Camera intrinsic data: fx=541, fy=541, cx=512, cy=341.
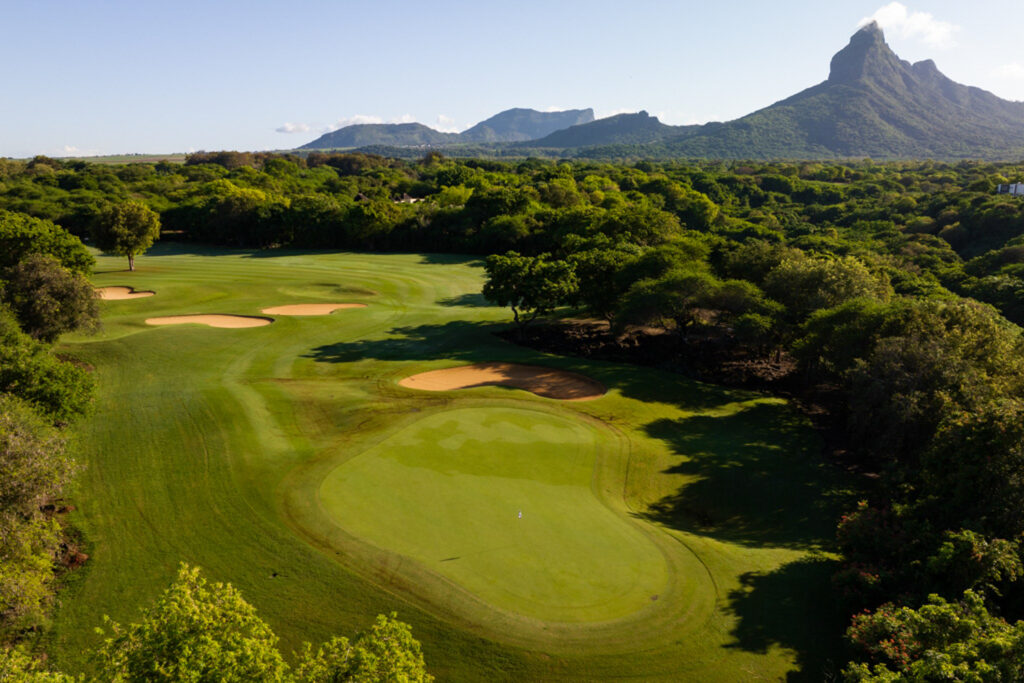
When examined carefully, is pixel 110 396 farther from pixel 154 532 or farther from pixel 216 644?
pixel 216 644

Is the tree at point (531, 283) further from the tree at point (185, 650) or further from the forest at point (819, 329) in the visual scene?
the tree at point (185, 650)

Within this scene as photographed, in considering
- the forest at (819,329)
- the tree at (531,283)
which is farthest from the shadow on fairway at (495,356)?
the tree at (531,283)

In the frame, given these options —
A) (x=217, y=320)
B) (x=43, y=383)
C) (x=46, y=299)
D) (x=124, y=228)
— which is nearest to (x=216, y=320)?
(x=217, y=320)

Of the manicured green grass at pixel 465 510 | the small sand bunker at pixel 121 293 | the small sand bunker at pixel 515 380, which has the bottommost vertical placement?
the manicured green grass at pixel 465 510

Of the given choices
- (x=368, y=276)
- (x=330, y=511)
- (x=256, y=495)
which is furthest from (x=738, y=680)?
(x=368, y=276)

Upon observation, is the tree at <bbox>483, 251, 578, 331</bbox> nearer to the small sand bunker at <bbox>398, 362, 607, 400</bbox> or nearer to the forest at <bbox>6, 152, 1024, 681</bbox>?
the forest at <bbox>6, 152, 1024, 681</bbox>

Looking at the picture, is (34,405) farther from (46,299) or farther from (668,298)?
(668,298)
